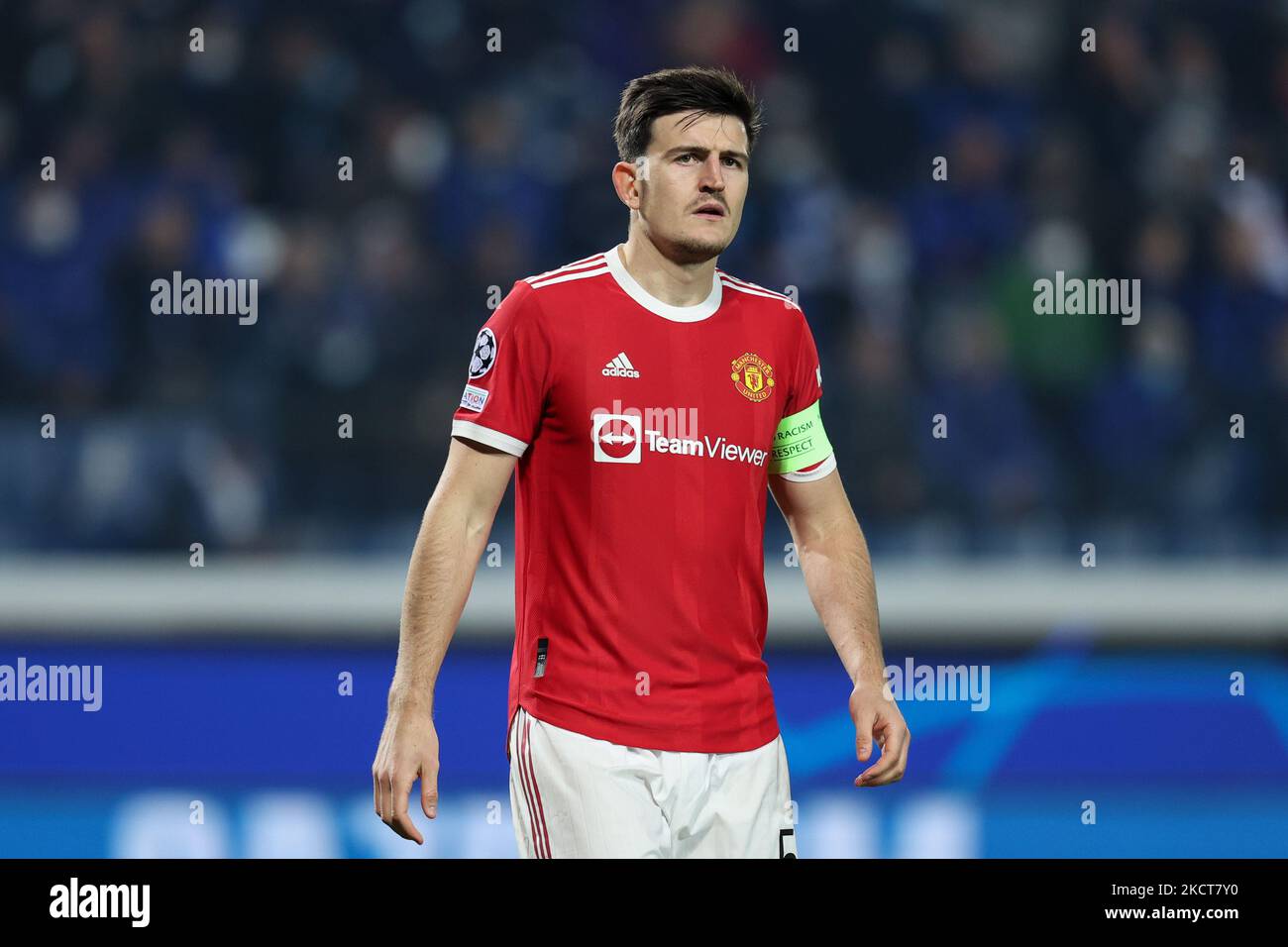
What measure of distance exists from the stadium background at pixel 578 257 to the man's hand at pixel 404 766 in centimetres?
261

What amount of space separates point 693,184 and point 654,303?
0.72 feet

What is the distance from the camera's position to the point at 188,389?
23.5 ft

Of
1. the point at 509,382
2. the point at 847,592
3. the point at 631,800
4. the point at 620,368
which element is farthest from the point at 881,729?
the point at 509,382

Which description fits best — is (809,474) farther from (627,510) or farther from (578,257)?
(578,257)

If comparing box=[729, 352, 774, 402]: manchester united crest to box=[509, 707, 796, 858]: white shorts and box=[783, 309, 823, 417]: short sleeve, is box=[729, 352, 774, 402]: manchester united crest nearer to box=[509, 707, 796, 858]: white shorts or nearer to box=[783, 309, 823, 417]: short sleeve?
box=[783, 309, 823, 417]: short sleeve

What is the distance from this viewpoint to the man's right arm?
2559mm

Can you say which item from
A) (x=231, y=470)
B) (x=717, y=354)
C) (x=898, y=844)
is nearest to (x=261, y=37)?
(x=231, y=470)

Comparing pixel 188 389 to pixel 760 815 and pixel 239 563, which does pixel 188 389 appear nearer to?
pixel 239 563

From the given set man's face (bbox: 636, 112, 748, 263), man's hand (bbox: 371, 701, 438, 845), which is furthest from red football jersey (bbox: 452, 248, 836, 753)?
man's hand (bbox: 371, 701, 438, 845)

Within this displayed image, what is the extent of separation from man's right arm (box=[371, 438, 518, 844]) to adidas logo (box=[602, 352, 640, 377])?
0.22m

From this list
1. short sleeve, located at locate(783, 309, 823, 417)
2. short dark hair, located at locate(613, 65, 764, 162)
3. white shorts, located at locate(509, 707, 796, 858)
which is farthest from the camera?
short sleeve, located at locate(783, 309, 823, 417)

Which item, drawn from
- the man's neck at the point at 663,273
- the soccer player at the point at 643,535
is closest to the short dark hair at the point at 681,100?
the soccer player at the point at 643,535

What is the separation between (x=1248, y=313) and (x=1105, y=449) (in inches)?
41.3

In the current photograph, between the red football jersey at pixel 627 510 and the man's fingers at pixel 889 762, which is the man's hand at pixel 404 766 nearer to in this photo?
the red football jersey at pixel 627 510
